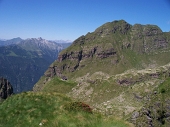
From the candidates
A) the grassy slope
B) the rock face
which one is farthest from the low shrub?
the rock face

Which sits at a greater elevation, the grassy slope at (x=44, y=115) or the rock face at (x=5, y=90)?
the grassy slope at (x=44, y=115)

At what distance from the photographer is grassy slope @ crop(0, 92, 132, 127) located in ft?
61.6

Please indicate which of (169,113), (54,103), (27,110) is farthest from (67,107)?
(169,113)

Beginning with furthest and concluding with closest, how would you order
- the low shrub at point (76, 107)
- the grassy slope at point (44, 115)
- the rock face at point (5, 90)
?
the rock face at point (5, 90), the low shrub at point (76, 107), the grassy slope at point (44, 115)

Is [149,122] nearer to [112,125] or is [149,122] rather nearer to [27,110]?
[112,125]

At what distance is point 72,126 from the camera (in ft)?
60.1

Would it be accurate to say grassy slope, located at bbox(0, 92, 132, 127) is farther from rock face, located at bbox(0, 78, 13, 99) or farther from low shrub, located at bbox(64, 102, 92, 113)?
rock face, located at bbox(0, 78, 13, 99)

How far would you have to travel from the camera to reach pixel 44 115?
19.7 m

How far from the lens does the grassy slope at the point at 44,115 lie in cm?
1878

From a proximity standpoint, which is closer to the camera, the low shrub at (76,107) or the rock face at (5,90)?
the low shrub at (76,107)

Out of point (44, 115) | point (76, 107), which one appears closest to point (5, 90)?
point (44, 115)

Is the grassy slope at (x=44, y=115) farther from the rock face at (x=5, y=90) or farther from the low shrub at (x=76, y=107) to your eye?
the rock face at (x=5, y=90)

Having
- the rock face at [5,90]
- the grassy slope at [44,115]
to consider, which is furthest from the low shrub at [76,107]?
the rock face at [5,90]

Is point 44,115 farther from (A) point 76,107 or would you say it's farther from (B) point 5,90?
(B) point 5,90
